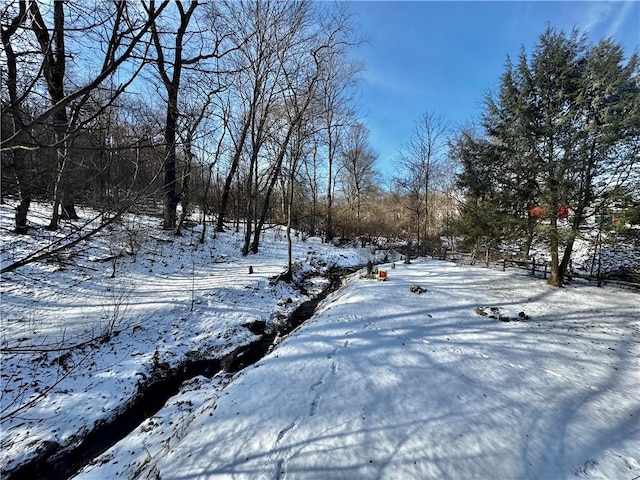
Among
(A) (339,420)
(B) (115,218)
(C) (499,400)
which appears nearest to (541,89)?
(C) (499,400)

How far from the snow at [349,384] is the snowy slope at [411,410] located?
22 mm

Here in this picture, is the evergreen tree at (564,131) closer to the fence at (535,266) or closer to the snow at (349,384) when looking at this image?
the fence at (535,266)

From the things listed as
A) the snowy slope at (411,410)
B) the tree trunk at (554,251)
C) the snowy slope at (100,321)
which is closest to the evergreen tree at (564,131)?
the tree trunk at (554,251)

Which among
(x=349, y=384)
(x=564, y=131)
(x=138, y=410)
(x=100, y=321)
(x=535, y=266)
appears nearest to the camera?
(x=349, y=384)

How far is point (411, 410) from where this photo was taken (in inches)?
156

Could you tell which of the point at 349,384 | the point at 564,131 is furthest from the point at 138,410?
the point at 564,131

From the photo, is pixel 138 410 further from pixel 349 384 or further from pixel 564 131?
pixel 564 131

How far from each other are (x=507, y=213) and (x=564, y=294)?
11.2 ft

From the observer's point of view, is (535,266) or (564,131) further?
(535,266)

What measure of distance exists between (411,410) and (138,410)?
180 inches

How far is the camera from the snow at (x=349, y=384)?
3.32m

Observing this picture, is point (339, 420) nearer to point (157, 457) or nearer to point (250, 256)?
point (157, 457)

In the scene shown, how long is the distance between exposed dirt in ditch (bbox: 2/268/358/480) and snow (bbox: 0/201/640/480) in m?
0.20

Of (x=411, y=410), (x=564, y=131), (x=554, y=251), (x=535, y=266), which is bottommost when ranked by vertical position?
(x=411, y=410)
